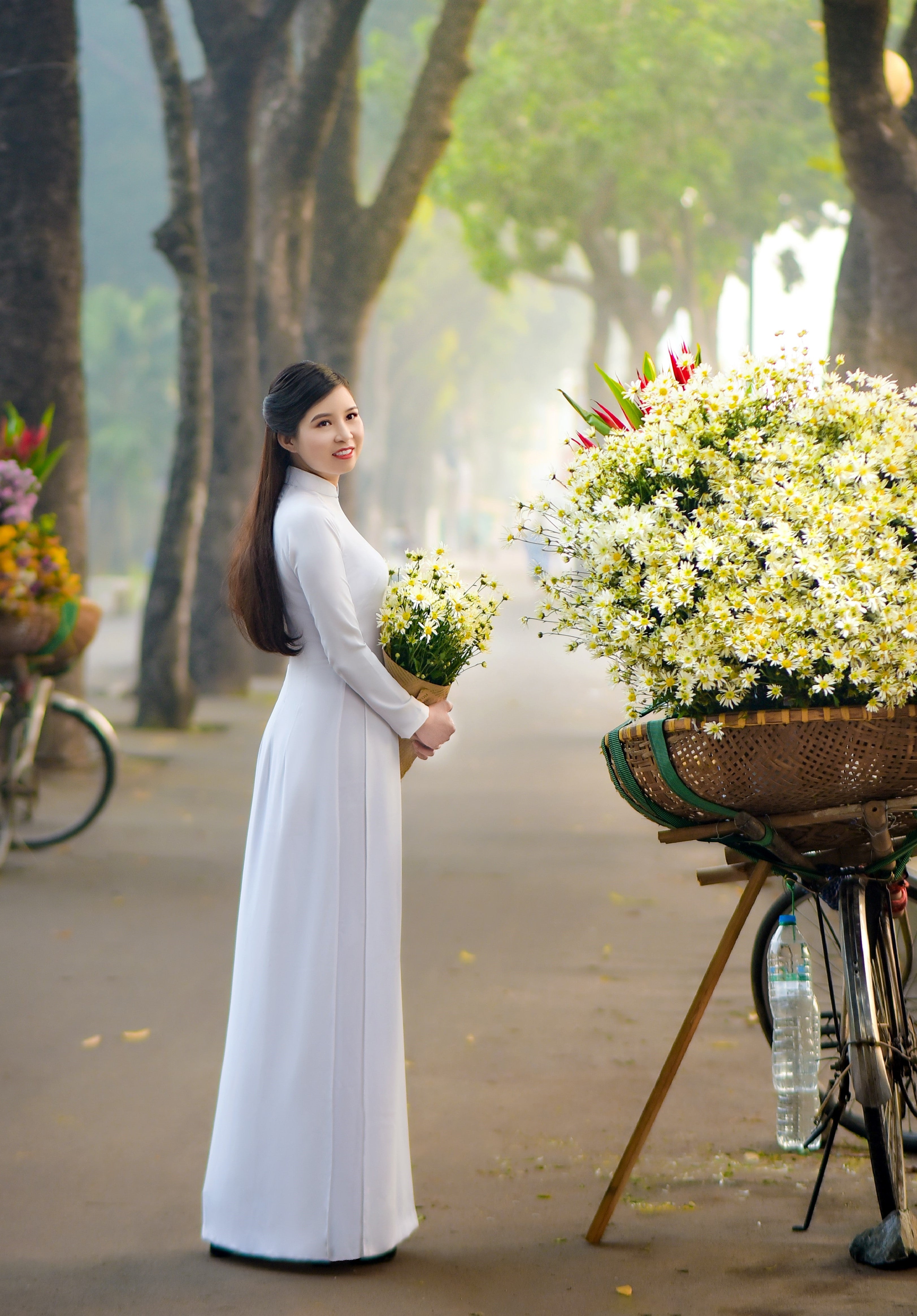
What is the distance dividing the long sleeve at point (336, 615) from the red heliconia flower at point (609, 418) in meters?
0.67

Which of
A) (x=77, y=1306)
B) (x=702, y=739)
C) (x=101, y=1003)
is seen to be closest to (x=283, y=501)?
(x=702, y=739)

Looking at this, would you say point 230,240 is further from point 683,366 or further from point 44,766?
point 683,366

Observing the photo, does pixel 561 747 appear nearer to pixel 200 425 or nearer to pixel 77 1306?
pixel 200 425

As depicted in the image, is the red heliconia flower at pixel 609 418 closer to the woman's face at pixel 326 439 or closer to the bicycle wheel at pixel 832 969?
the woman's face at pixel 326 439

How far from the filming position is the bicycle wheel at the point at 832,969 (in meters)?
4.05

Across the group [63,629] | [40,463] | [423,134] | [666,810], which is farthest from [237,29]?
[666,810]

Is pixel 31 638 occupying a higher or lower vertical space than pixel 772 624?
higher

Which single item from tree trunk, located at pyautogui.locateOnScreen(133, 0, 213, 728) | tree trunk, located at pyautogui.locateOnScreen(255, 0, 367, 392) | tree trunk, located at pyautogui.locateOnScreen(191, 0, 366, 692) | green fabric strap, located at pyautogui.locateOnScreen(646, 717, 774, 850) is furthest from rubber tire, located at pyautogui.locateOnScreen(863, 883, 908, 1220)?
tree trunk, located at pyautogui.locateOnScreen(255, 0, 367, 392)

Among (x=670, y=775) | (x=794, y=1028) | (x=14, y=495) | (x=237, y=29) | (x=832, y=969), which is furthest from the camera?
(x=237, y=29)

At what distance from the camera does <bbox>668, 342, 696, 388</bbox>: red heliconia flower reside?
11.2ft

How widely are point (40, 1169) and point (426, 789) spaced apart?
26.4ft

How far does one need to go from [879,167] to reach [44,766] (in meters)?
6.35

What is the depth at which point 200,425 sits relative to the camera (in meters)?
13.4

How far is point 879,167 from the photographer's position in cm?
796
